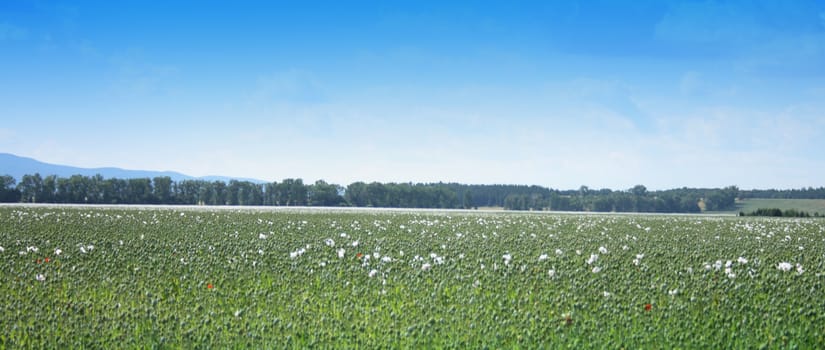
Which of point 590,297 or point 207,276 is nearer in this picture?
point 590,297

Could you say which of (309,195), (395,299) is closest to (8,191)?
(309,195)

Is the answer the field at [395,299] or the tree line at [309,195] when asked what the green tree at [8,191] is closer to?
the tree line at [309,195]

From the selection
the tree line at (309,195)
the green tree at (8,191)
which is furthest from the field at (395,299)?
the tree line at (309,195)

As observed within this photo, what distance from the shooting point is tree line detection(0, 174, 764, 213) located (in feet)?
308

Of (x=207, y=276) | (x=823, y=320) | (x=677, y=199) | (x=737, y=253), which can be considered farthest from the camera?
(x=677, y=199)

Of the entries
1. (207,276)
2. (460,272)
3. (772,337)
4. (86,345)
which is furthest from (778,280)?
(86,345)

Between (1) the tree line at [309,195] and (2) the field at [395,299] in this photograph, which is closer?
(2) the field at [395,299]

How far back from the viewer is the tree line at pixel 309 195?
93.8 meters

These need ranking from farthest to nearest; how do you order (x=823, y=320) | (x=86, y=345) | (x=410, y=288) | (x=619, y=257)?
(x=619, y=257), (x=410, y=288), (x=823, y=320), (x=86, y=345)

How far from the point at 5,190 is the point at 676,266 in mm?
97137

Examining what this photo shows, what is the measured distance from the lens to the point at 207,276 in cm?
1069

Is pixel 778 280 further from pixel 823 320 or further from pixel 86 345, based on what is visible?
pixel 86 345

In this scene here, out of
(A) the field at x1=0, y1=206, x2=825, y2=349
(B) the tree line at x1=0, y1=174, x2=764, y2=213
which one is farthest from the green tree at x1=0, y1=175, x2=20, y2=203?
(A) the field at x1=0, y1=206, x2=825, y2=349

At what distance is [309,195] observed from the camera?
109 metres
